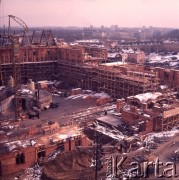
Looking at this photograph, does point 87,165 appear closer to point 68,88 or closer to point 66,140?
point 66,140

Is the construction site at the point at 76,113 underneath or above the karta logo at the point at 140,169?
above

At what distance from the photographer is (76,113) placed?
101 ft

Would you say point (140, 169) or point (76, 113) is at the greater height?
point (76, 113)

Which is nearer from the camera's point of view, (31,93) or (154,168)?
(154,168)

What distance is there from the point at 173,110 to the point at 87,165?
1055 cm

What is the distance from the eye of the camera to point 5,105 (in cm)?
3206

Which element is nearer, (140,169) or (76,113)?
(140,169)

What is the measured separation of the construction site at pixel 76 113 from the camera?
19.6 m

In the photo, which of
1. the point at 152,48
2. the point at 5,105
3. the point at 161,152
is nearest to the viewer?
the point at 161,152

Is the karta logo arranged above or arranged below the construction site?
below

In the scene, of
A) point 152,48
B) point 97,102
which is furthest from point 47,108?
point 152,48

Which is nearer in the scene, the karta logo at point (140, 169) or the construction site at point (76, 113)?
the karta logo at point (140, 169)

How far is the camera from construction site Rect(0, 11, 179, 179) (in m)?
19.6

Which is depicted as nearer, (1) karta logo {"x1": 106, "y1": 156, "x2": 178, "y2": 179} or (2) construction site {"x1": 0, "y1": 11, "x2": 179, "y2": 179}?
(1) karta logo {"x1": 106, "y1": 156, "x2": 178, "y2": 179}
